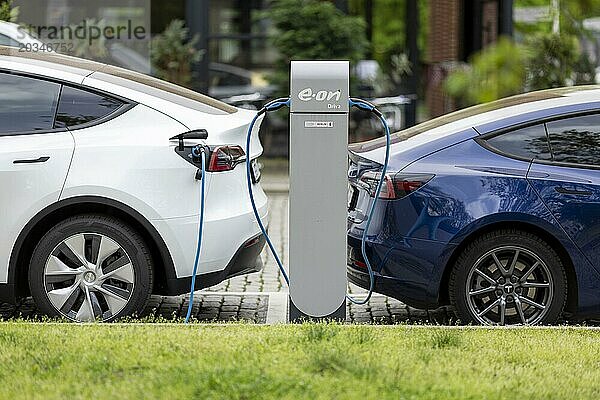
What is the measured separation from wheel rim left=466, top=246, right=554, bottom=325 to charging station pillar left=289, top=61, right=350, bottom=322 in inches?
35.4

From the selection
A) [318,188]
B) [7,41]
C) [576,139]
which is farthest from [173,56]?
[318,188]

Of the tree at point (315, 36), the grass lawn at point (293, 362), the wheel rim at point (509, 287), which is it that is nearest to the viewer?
the grass lawn at point (293, 362)

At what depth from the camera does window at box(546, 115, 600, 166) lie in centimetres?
725

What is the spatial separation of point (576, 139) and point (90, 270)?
3.16m

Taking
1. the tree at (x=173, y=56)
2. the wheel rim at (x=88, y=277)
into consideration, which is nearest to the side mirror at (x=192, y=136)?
the wheel rim at (x=88, y=277)

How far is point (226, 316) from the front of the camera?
25.8ft

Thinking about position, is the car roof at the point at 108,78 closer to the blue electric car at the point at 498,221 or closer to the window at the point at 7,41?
the blue electric car at the point at 498,221

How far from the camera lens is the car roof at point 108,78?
7328mm

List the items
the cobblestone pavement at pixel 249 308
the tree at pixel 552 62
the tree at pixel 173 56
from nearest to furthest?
the cobblestone pavement at pixel 249 308 < the tree at pixel 552 62 < the tree at pixel 173 56

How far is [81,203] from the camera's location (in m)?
7.04

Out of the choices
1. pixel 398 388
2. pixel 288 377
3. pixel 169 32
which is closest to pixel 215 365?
pixel 288 377

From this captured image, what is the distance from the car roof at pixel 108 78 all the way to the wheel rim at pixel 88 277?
976 millimetres

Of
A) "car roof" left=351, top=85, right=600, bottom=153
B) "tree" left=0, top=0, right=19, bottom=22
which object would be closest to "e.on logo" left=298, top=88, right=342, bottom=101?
"car roof" left=351, top=85, right=600, bottom=153

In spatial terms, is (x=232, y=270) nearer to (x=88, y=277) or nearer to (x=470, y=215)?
(x=88, y=277)
